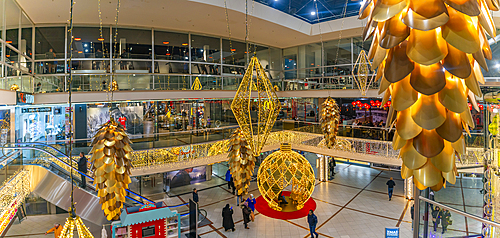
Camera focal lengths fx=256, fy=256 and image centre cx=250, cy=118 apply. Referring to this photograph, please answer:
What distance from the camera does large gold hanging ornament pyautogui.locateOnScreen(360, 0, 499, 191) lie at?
20.8 inches

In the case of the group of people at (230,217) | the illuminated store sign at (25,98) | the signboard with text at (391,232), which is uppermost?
the illuminated store sign at (25,98)

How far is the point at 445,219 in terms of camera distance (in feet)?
4.49

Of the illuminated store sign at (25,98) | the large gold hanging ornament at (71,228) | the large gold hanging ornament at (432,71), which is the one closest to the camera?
the large gold hanging ornament at (432,71)

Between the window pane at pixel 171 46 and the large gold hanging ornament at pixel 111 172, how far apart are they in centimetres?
1387

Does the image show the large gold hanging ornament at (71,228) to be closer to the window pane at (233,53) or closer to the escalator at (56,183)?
the escalator at (56,183)

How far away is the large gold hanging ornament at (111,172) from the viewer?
2.98m

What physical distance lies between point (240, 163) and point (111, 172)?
17.8 ft

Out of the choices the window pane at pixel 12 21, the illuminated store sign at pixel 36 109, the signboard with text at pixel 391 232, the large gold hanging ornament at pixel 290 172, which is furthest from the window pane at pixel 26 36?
the signboard with text at pixel 391 232

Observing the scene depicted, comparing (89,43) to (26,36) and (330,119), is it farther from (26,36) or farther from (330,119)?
(330,119)

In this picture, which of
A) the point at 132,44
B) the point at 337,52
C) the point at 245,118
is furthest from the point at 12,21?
the point at 337,52

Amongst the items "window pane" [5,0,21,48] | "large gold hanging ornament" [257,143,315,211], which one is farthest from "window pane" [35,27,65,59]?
"large gold hanging ornament" [257,143,315,211]

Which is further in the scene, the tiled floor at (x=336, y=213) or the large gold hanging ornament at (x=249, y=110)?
the tiled floor at (x=336, y=213)

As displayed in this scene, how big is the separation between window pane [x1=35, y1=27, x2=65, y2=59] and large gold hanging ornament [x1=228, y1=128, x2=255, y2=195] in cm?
1193

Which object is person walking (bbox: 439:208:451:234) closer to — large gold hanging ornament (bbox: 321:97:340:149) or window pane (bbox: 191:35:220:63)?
large gold hanging ornament (bbox: 321:97:340:149)
